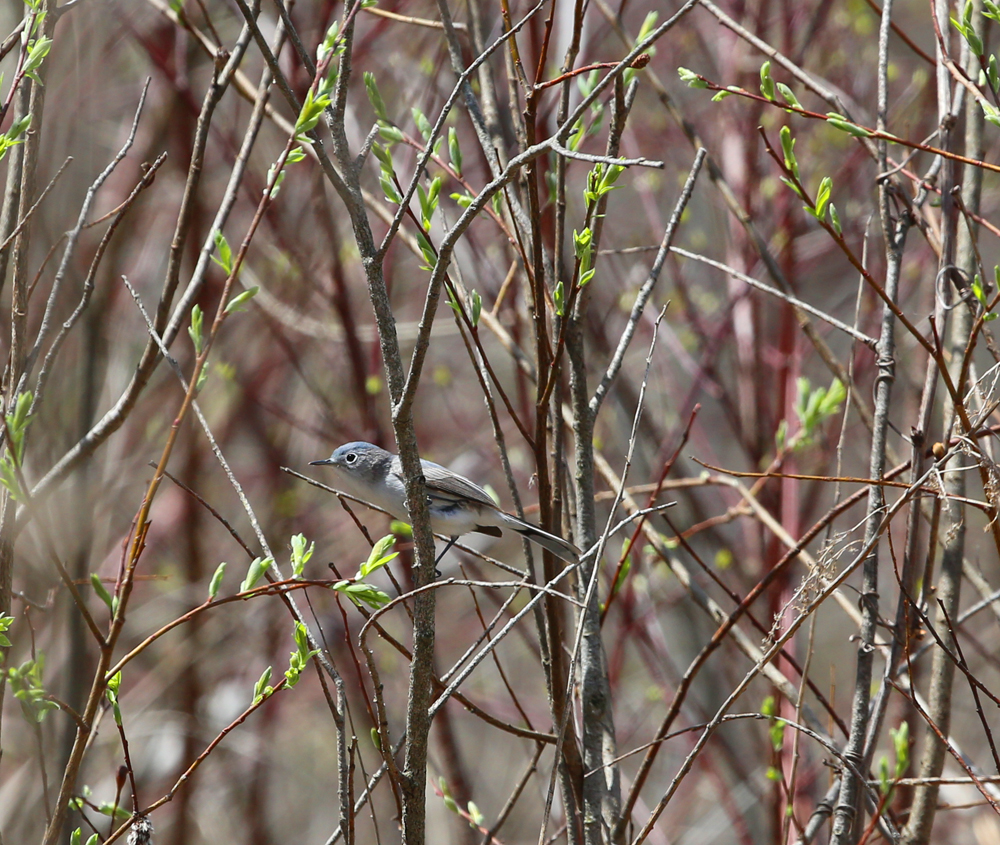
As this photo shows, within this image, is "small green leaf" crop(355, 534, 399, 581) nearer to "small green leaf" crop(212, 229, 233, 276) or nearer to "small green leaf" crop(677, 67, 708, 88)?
"small green leaf" crop(212, 229, 233, 276)

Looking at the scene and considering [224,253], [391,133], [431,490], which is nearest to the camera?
[224,253]

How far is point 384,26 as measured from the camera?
5.23 m

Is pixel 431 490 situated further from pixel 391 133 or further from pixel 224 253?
pixel 224 253

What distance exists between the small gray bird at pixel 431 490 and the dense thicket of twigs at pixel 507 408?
0.39 m

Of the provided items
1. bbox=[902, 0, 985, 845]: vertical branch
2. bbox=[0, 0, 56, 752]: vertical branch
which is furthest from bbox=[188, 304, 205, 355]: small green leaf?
bbox=[902, 0, 985, 845]: vertical branch

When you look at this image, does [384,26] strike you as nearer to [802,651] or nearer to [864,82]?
[864,82]

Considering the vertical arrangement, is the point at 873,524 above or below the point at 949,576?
above

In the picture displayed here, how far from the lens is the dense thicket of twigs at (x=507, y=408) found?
1.85 meters

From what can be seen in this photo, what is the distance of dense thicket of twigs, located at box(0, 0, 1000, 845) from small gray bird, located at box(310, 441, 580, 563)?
39cm

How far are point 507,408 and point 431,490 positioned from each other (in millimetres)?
1195

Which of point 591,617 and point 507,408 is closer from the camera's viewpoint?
point 507,408

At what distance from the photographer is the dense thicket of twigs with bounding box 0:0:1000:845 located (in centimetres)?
185

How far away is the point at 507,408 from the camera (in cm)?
201

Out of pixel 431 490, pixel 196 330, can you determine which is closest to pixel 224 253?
pixel 196 330
